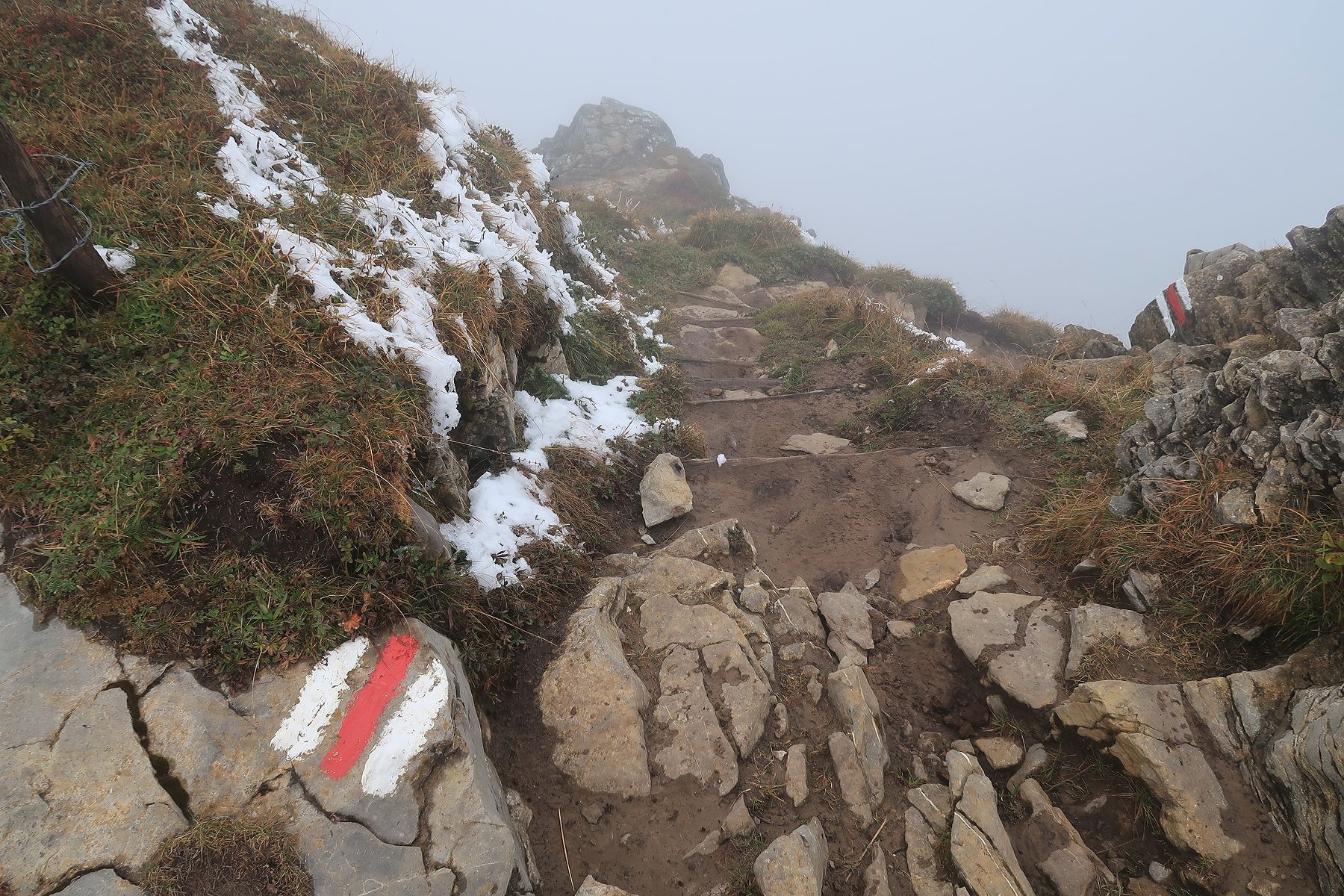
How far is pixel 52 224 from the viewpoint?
11.5 ft

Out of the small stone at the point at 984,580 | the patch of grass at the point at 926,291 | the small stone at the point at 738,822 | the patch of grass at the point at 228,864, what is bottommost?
the patch of grass at the point at 228,864

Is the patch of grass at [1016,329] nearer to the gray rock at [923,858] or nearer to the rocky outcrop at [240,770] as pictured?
the gray rock at [923,858]

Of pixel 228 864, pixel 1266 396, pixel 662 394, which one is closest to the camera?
pixel 228 864

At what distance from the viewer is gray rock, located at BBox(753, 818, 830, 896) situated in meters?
3.09

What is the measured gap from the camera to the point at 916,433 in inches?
318

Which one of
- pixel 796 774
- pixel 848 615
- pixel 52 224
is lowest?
pixel 796 774

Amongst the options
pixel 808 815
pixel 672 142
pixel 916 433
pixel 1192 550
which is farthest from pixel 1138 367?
pixel 672 142

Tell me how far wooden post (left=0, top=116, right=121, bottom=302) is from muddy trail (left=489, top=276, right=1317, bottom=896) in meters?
3.95

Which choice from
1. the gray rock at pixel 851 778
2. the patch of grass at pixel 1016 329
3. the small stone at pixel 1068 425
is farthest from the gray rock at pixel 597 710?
the patch of grass at pixel 1016 329

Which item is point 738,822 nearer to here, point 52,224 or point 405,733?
point 405,733

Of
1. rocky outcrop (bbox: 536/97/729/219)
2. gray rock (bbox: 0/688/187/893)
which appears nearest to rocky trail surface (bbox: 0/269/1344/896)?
gray rock (bbox: 0/688/187/893)

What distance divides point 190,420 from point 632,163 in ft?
120

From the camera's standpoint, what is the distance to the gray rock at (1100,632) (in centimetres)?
417

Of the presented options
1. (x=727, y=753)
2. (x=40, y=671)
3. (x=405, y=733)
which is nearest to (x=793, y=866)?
(x=727, y=753)
